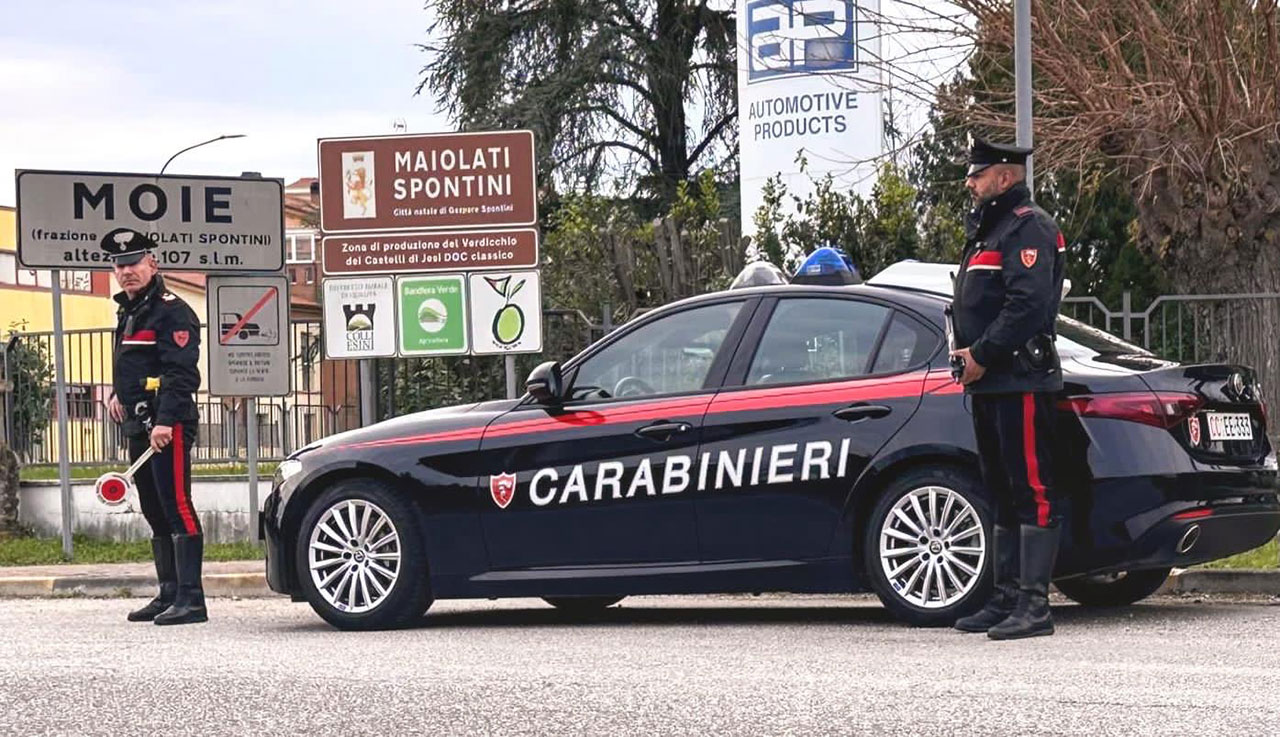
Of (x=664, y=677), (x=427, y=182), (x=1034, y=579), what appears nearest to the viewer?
(x=664, y=677)

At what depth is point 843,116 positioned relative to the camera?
29953mm

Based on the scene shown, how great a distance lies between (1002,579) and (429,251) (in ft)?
25.3

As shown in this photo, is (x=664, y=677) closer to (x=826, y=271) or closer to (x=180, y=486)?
(x=826, y=271)

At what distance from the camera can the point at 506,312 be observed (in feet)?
48.9

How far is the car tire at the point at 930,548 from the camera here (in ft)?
27.8

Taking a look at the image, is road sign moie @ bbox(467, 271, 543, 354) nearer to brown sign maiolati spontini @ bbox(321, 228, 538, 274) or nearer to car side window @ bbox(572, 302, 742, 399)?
brown sign maiolati spontini @ bbox(321, 228, 538, 274)

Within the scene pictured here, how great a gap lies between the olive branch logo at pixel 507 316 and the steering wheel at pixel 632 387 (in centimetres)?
563

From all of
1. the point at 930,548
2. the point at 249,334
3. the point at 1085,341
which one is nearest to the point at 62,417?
the point at 249,334

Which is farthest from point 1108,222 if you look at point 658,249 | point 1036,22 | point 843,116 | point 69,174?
point 69,174

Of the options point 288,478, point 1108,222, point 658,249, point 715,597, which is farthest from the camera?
point 1108,222

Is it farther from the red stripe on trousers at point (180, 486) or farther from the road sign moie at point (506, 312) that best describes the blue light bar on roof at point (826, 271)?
the road sign moie at point (506, 312)

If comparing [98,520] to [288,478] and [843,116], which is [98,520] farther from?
[843,116]

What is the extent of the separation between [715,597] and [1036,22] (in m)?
6.24

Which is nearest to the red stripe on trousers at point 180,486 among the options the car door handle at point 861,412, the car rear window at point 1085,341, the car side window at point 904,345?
the car door handle at point 861,412
